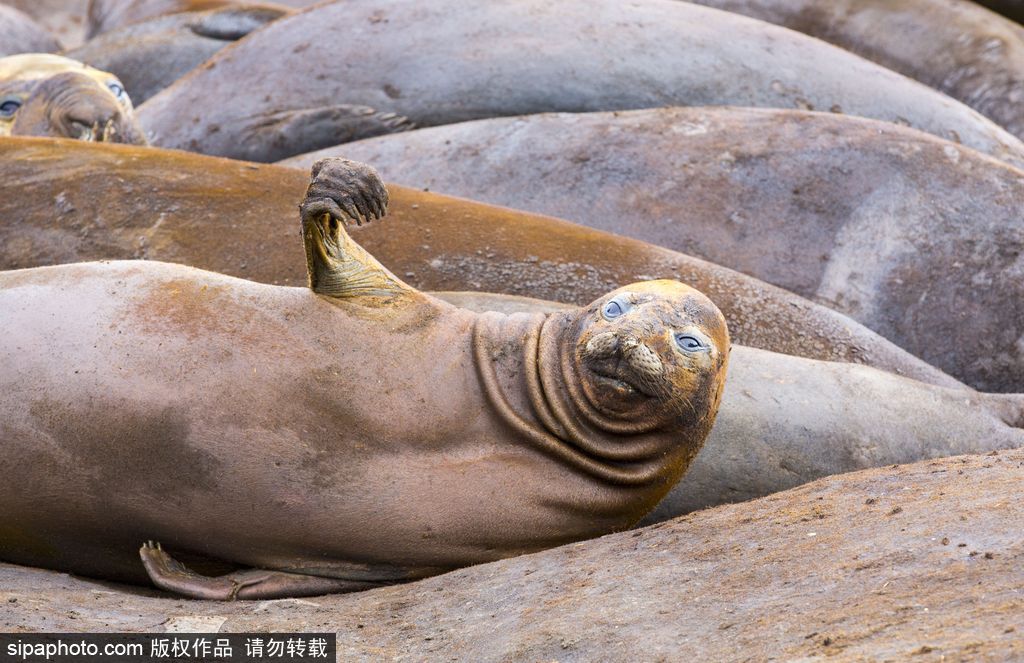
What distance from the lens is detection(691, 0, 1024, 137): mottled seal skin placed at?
8.84 m

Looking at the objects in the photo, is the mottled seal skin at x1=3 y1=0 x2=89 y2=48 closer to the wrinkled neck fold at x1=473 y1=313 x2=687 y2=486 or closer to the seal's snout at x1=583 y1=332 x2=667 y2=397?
the wrinkled neck fold at x1=473 y1=313 x2=687 y2=486

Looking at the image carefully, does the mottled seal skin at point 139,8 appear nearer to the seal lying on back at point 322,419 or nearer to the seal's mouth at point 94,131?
the seal's mouth at point 94,131

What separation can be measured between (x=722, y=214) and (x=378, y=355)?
9.59ft

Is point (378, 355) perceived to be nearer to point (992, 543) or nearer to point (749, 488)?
point (749, 488)

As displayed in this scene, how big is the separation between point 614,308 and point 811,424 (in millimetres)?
961

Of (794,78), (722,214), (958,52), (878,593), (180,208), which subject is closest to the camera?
(878,593)

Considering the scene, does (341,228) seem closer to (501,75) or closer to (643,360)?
(643,360)

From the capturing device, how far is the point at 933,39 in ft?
30.4

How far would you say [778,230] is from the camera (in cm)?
647

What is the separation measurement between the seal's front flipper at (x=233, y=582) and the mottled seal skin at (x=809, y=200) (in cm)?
298

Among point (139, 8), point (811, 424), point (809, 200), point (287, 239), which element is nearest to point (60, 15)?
point (139, 8)

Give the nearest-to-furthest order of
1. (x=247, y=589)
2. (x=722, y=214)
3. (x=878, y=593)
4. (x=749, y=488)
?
(x=878, y=593) < (x=247, y=589) < (x=749, y=488) < (x=722, y=214)

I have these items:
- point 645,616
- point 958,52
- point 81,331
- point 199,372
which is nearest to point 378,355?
point 199,372

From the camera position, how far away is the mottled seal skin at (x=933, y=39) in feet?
29.0
